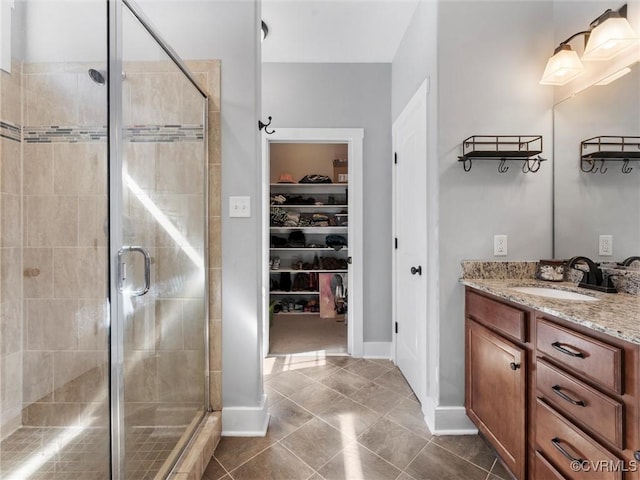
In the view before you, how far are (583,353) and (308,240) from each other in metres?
3.33

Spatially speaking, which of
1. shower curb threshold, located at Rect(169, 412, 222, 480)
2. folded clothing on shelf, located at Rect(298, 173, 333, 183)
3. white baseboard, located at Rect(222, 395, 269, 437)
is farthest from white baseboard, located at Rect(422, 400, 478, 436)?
folded clothing on shelf, located at Rect(298, 173, 333, 183)

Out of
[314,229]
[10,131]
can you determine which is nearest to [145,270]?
[10,131]

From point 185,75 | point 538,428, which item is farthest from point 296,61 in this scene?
point 538,428

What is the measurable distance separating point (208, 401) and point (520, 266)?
1.92 metres

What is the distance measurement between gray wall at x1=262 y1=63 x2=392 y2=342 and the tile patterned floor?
33.1 inches

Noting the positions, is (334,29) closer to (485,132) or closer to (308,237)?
(485,132)

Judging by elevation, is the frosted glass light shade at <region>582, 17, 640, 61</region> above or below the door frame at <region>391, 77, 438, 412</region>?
above

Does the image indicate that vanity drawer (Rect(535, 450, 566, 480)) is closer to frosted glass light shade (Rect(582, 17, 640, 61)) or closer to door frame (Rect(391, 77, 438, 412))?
door frame (Rect(391, 77, 438, 412))

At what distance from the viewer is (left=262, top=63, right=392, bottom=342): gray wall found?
2.83 m

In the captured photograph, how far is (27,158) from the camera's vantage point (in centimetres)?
119

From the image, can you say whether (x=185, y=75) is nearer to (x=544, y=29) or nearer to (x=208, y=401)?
(x=208, y=401)

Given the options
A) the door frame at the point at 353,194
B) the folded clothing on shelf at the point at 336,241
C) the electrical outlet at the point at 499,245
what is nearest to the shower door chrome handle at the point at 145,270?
the door frame at the point at 353,194

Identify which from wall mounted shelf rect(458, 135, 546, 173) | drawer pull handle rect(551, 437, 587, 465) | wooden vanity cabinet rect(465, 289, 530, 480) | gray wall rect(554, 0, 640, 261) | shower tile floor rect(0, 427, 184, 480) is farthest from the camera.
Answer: wall mounted shelf rect(458, 135, 546, 173)

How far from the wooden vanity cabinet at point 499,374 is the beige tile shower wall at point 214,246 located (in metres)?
1.39
